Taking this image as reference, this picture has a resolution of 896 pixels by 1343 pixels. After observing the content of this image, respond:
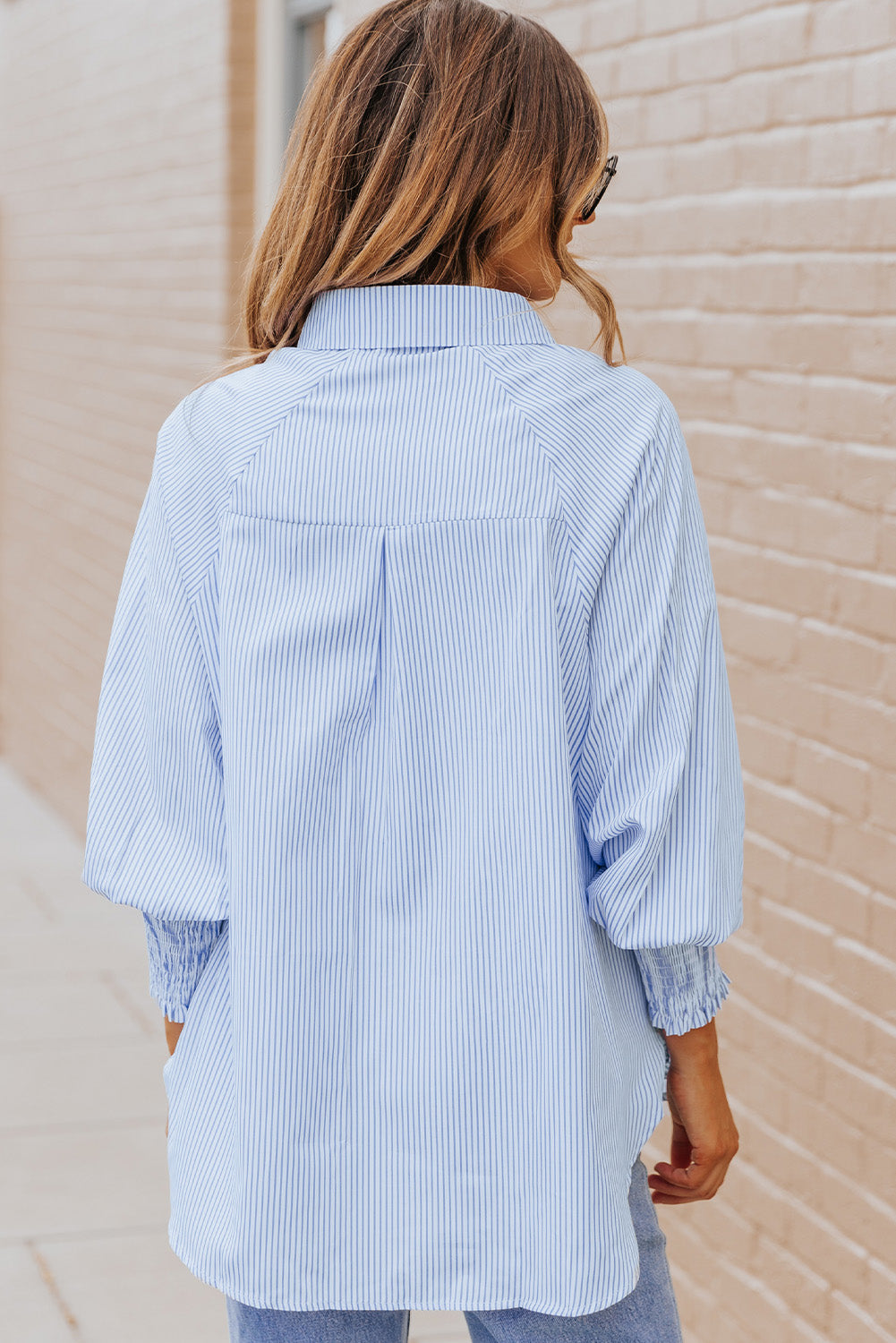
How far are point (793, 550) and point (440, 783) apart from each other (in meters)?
1.36

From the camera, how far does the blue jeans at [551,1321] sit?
4.72ft

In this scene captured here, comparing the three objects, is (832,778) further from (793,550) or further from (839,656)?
(793,550)

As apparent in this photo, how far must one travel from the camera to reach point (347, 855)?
1.35m

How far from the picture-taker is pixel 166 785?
4.74 ft

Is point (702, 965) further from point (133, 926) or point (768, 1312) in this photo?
point (133, 926)

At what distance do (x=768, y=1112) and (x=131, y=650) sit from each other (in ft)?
5.28

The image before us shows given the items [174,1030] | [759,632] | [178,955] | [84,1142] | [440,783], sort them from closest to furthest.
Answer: [440,783]
[178,955]
[174,1030]
[759,632]
[84,1142]

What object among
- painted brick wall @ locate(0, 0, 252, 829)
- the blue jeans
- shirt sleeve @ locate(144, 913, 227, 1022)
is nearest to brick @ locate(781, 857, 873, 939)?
the blue jeans

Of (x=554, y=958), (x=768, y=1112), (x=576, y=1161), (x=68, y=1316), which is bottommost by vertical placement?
(x=68, y=1316)

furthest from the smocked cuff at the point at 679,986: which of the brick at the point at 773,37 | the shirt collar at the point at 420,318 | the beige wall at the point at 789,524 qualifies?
the brick at the point at 773,37

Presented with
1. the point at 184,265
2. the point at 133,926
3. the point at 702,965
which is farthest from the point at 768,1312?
the point at 184,265

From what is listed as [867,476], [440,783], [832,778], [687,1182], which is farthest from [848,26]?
[687,1182]

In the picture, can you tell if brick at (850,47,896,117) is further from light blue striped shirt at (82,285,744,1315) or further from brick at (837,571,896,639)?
light blue striped shirt at (82,285,744,1315)

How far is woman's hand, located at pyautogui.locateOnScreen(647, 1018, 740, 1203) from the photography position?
149 centimetres
